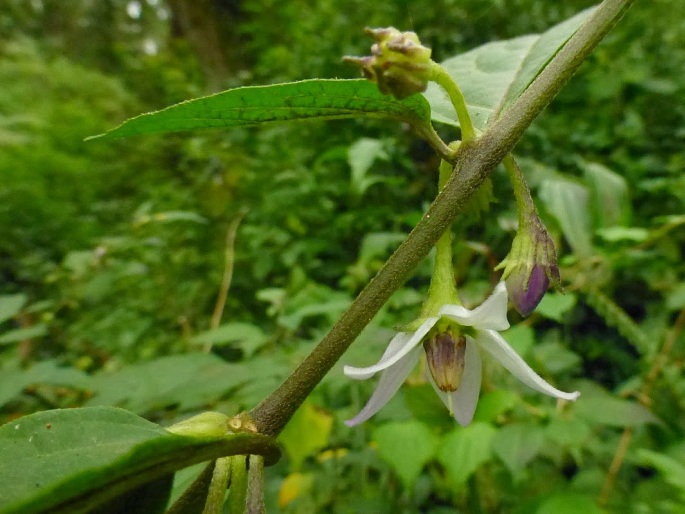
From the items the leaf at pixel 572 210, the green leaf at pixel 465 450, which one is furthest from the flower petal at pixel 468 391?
the leaf at pixel 572 210

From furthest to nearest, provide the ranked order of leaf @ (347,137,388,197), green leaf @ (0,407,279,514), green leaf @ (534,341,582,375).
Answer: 1. leaf @ (347,137,388,197)
2. green leaf @ (534,341,582,375)
3. green leaf @ (0,407,279,514)

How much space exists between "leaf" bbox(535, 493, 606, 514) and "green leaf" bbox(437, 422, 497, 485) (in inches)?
3.6

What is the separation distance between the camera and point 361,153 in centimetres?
123

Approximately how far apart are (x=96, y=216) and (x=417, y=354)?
2.40 m

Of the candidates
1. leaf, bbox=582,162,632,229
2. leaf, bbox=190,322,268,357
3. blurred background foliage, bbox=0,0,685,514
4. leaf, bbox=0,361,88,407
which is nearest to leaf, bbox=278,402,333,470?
blurred background foliage, bbox=0,0,685,514

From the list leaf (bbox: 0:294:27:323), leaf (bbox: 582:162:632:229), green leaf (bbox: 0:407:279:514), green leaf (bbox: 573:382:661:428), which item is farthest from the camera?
leaf (bbox: 582:162:632:229)

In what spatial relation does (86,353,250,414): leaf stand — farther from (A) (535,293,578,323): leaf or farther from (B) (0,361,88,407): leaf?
(A) (535,293,578,323): leaf

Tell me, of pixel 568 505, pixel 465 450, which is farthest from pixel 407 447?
pixel 568 505

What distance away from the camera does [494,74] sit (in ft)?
1.30

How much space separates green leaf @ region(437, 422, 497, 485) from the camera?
623 millimetres

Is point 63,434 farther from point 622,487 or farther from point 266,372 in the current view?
point 622,487

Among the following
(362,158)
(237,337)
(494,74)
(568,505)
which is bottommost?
(568,505)

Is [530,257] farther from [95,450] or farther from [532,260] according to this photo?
[95,450]

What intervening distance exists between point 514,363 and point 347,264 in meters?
1.22
